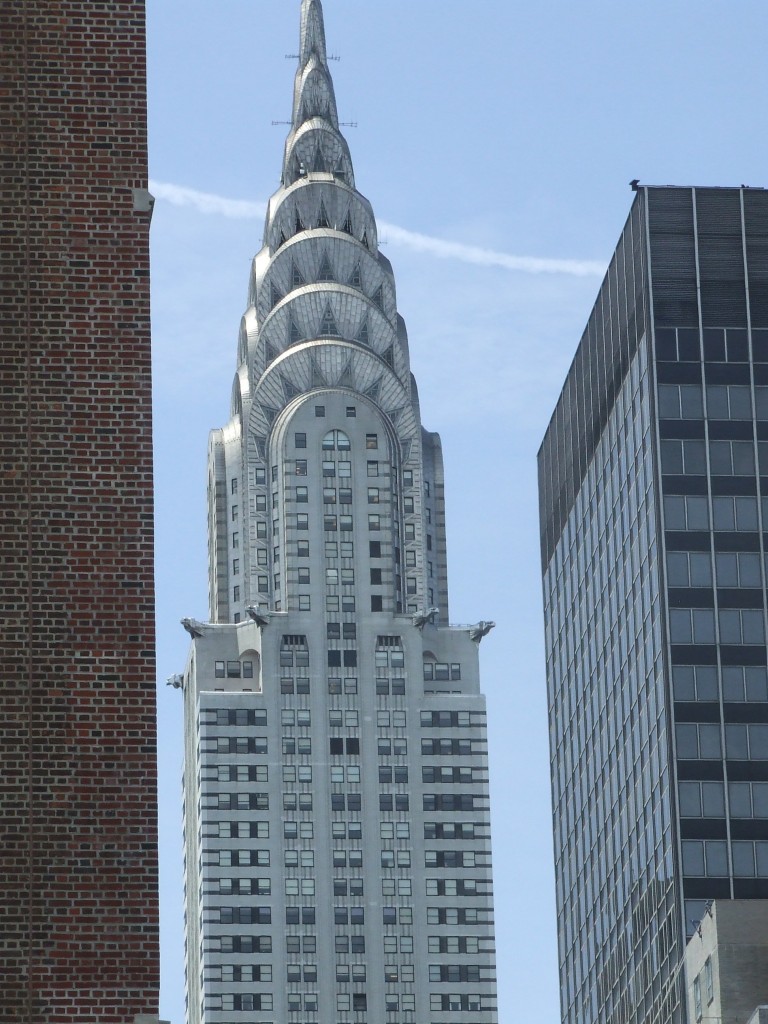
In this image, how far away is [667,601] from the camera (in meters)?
147

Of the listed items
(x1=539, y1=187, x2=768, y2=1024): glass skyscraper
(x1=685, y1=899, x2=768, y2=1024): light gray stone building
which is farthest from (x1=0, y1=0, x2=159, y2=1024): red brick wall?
(x1=539, y1=187, x2=768, y2=1024): glass skyscraper

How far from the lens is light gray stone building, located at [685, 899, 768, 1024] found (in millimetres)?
121625

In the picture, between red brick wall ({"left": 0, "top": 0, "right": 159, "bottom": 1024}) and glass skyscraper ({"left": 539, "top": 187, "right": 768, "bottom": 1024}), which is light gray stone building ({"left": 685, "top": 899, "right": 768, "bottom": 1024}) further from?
red brick wall ({"left": 0, "top": 0, "right": 159, "bottom": 1024})

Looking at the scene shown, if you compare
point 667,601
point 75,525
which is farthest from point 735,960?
point 75,525

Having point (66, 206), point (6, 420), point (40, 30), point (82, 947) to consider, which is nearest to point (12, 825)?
point (82, 947)

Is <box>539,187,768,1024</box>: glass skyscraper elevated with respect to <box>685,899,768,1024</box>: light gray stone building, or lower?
elevated

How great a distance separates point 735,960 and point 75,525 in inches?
3010

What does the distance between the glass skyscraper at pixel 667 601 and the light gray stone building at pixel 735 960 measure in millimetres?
13107

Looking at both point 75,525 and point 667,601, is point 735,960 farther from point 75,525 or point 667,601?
point 75,525

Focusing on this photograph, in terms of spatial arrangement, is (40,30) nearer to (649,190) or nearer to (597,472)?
(649,190)

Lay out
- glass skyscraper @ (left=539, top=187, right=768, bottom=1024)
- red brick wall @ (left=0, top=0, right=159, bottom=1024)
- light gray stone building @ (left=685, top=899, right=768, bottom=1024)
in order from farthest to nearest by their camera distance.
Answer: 1. glass skyscraper @ (left=539, top=187, right=768, bottom=1024)
2. light gray stone building @ (left=685, top=899, right=768, bottom=1024)
3. red brick wall @ (left=0, top=0, right=159, bottom=1024)

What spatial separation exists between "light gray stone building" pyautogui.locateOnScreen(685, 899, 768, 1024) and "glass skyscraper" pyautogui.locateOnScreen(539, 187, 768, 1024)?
1311 centimetres

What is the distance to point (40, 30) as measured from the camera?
179ft

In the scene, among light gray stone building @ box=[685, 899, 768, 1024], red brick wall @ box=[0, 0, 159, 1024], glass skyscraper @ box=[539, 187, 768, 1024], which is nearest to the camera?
red brick wall @ box=[0, 0, 159, 1024]
